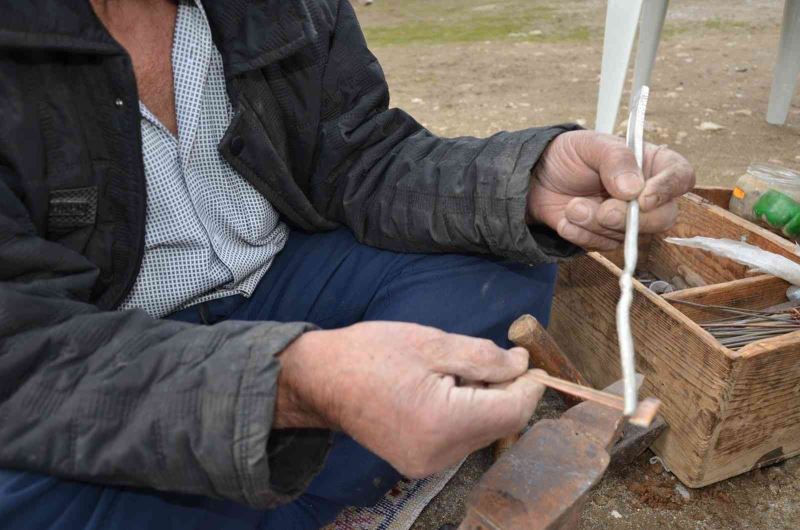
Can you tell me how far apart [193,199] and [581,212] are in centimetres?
81

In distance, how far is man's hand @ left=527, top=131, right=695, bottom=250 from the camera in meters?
1.41

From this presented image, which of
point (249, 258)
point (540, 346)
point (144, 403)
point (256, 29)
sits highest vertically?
point (256, 29)

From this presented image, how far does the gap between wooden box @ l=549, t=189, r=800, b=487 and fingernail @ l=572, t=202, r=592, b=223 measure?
1.16 ft

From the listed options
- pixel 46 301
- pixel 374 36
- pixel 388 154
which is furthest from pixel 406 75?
pixel 46 301

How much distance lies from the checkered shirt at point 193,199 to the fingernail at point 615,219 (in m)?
0.77

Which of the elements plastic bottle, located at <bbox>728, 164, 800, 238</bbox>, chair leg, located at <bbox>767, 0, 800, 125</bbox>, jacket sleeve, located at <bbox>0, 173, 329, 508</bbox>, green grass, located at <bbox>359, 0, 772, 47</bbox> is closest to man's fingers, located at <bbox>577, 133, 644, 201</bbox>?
jacket sleeve, located at <bbox>0, 173, 329, 508</bbox>

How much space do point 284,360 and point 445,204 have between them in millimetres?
703

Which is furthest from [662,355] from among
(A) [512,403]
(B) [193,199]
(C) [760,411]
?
(B) [193,199]

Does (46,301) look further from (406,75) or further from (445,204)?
(406,75)

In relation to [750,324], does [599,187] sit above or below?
above

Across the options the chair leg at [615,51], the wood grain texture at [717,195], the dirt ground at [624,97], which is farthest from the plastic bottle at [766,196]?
the dirt ground at [624,97]

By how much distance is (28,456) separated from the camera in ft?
3.35

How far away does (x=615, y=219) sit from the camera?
57.0 inches

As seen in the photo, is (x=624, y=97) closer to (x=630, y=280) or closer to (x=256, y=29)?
(x=256, y=29)
